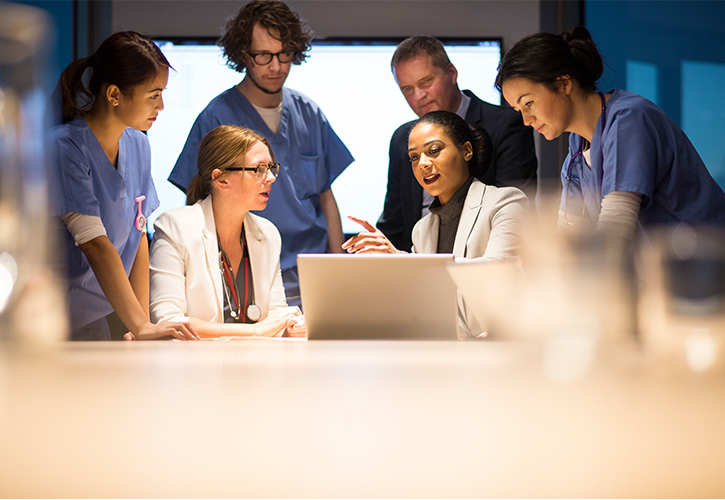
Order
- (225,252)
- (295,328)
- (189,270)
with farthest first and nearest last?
(225,252) → (189,270) → (295,328)

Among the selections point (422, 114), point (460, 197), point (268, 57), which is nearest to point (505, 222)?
point (460, 197)

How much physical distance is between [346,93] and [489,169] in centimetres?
121

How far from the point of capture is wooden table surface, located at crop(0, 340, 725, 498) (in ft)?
0.37

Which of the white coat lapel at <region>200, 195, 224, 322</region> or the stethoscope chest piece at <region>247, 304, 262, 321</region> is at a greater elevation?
the white coat lapel at <region>200, 195, 224, 322</region>

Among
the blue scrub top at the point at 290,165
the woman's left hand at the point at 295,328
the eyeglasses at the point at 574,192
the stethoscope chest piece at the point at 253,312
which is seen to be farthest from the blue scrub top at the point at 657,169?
the blue scrub top at the point at 290,165

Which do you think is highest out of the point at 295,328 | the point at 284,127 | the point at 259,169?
the point at 284,127


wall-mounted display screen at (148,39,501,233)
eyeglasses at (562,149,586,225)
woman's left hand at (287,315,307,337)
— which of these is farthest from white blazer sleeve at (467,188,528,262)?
wall-mounted display screen at (148,39,501,233)

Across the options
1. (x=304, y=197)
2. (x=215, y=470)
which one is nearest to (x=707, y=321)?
(x=215, y=470)

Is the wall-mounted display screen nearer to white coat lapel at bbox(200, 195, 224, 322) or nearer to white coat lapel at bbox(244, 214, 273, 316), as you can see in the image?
white coat lapel at bbox(244, 214, 273, 316)

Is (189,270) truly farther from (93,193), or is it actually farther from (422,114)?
(422,114)

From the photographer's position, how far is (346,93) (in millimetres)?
2895

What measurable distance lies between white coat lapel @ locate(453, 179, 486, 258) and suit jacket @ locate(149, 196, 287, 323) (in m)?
0.59

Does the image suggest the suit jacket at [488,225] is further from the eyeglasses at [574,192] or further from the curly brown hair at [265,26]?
the curly brown hair at [265,26]

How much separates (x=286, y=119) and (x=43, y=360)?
75.8 inches
